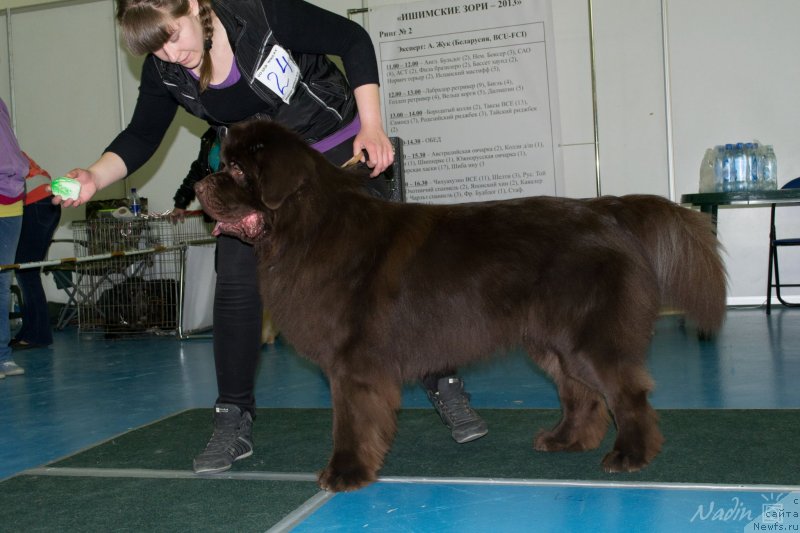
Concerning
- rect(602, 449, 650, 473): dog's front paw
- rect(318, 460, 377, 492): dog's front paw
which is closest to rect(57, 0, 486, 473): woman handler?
rect(318, 460, 377, 492): dog's front paw

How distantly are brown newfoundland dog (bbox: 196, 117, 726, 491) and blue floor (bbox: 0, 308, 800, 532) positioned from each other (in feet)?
1.00

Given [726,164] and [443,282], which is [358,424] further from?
[726,164]

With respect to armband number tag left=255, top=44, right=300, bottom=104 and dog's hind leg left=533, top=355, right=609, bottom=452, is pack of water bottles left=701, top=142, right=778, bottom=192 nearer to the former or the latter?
dog's hind leg left=533, top=355, right=609, bottom=452

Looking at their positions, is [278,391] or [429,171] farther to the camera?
[429,171]

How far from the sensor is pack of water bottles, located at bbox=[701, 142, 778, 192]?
7.23 m

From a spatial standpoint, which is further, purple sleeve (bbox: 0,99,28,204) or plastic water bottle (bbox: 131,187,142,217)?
plastic water bottle (bbox: 131,187,142,217)

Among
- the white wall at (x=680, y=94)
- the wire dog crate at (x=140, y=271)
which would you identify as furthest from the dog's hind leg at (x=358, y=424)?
the white wall at (x=680, y=94)

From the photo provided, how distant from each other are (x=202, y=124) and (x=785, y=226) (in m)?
7.01

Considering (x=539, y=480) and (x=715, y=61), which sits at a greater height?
(x=715, y=61)

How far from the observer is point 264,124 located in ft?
8.66

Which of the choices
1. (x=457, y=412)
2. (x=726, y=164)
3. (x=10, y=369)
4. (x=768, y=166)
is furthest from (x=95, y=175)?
(x=768, y=166)

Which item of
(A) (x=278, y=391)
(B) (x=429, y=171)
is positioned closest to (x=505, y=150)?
(B) (x=429, y=171)

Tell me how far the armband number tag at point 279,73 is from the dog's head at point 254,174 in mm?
249

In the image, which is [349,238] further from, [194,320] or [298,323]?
[194,320]
